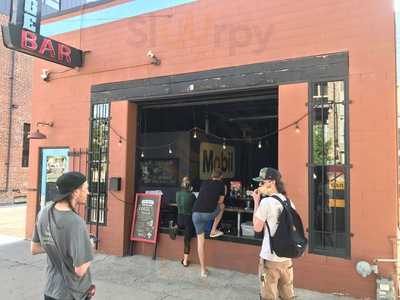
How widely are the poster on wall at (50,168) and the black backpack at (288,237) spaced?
626 centimetres

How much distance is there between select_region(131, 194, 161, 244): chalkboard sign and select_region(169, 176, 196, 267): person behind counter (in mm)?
398

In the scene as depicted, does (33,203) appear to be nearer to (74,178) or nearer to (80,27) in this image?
(80,27)

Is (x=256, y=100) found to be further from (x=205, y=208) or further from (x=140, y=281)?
(x=140, y=281)

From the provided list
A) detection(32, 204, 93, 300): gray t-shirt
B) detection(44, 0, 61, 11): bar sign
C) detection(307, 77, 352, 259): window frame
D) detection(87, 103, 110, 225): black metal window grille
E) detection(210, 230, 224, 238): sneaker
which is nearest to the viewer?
detection(32, 204, 93, 300): gray t-shirt

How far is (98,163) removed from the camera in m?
8.20

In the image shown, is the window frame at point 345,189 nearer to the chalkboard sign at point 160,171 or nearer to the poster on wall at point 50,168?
the chalkboard sign at point 160,171

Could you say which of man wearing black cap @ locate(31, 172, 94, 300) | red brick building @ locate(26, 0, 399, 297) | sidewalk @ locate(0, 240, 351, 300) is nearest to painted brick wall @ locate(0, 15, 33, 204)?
red brick building @ locate(26, 0, 399, 297)

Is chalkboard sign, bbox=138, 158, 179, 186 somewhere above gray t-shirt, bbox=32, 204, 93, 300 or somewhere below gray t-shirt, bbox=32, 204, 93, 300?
above

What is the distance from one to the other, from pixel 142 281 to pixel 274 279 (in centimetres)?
302

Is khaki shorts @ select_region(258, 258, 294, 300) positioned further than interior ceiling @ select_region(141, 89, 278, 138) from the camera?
No

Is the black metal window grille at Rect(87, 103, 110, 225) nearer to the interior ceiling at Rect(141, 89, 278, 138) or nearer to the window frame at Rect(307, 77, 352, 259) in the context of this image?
the interior ceiling at Rect(141, 89, 278, 138)

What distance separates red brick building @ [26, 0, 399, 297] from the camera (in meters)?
5.51

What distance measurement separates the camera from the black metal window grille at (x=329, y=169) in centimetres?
571

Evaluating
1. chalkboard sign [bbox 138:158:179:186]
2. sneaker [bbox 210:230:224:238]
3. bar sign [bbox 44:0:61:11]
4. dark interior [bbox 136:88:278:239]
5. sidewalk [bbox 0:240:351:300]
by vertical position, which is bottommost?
sidewalk [bbox 0:240:351:300]
